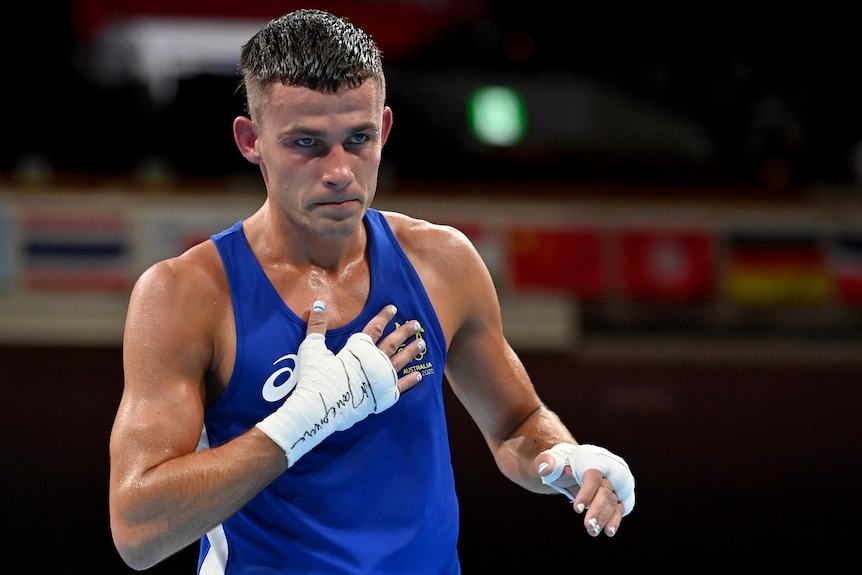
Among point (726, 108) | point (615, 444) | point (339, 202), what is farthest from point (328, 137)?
point (726, 108)

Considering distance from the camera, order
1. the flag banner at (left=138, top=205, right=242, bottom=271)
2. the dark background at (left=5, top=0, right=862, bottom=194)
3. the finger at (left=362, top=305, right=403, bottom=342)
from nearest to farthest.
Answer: the finger at (left=362, top=305, right=403, bottom=342) → the flag banner at (left=138, top=205, right=242, bottom=271) → the dark background at (left=5, top=0, right=862, bottom=194)

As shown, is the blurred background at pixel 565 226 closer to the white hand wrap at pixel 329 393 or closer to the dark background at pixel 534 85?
the dark background at pixel 534 85

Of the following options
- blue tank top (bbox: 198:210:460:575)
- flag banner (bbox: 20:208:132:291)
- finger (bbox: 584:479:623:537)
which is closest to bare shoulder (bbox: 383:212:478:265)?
blue tank top (bbox: 198:210:460:575)

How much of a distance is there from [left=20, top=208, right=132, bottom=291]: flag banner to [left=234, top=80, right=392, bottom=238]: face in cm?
587

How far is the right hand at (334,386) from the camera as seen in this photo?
6.91ft

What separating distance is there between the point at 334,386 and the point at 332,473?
0.74 ft

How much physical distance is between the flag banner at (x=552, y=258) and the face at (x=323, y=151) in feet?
19.2

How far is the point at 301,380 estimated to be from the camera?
2.16 meters

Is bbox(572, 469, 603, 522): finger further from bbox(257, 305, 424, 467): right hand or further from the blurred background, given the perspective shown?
the blurred background

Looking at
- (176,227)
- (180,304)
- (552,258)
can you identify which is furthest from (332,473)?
(552,258)

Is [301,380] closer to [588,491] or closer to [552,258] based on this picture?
[588,491]

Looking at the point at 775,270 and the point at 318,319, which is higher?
the point at 318,319

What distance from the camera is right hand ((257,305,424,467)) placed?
2105 mm

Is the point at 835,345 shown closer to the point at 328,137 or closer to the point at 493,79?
the point at 493,79
